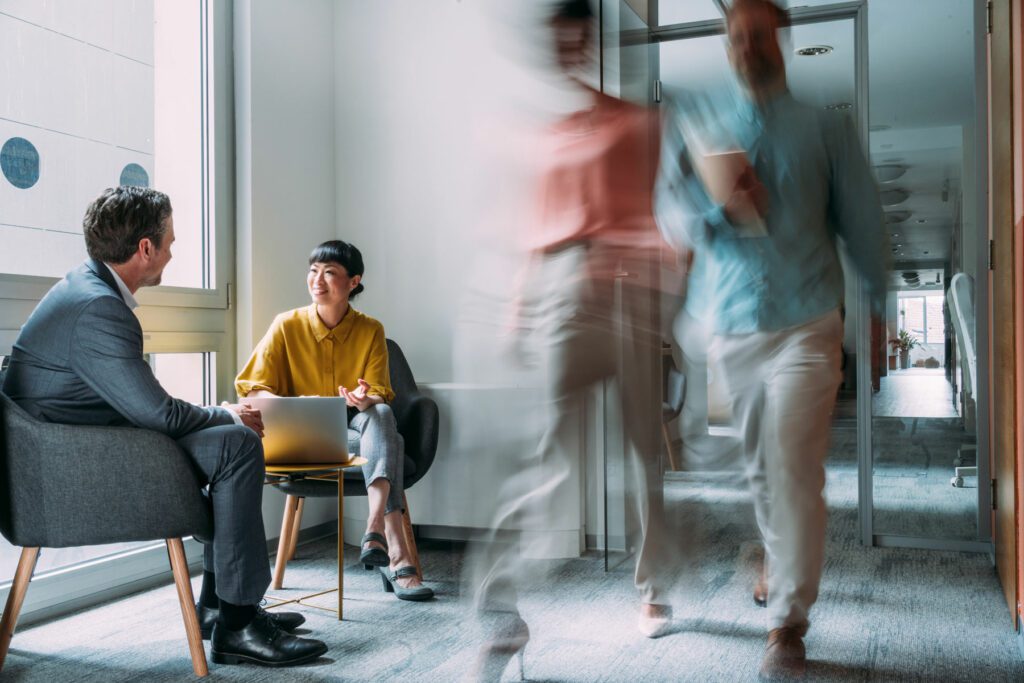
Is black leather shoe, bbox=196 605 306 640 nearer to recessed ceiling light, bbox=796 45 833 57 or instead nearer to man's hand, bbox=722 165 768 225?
man's hand, bbox=722 165 768 225

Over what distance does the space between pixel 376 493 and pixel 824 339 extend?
135 centimetres

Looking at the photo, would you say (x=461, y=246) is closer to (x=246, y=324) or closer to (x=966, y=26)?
(x=246, y=324)

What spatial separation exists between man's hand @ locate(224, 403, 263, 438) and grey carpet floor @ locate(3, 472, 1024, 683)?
48 centimetres

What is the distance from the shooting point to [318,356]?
2.61 metres

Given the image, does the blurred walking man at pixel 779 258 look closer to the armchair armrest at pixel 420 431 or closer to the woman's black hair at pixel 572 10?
the woman's black hair at pixel 572 10

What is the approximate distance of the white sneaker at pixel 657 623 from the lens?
1.97 metres

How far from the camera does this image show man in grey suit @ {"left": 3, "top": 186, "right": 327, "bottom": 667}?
181cm

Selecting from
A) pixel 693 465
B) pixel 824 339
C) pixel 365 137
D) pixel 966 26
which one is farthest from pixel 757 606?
pixel 365 137

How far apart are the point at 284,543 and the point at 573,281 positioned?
4.51 feet

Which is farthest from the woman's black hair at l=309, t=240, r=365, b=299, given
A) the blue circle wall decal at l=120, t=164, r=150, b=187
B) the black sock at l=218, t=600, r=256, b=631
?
the black sock at l=218, t=600, r=256, b=631

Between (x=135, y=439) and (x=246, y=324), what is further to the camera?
(x=246, y=324)

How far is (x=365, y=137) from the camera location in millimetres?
3264

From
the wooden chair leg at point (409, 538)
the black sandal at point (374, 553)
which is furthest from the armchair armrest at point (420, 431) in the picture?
the black sandal at point (374, 553)

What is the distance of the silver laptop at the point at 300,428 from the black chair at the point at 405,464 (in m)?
0.13
